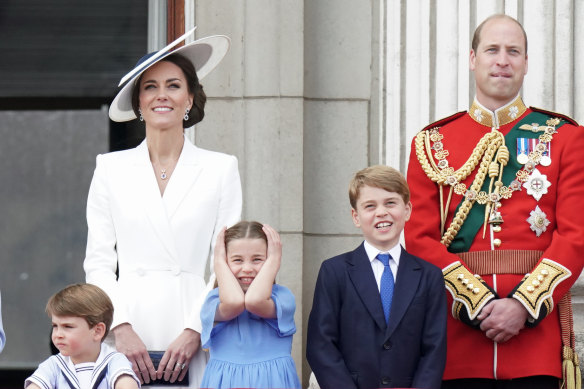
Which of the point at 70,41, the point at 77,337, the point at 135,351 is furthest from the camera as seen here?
the point at 70,41

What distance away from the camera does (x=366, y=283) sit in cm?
447

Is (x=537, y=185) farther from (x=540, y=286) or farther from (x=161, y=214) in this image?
(x=161, y=214)

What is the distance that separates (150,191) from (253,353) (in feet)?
2.30

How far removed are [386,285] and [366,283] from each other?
0.07 metres

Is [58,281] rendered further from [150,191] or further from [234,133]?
[150,191]

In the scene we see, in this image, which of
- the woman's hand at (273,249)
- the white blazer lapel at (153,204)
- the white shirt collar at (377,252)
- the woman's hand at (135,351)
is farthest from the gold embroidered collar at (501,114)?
the woman's hand at (135,351)

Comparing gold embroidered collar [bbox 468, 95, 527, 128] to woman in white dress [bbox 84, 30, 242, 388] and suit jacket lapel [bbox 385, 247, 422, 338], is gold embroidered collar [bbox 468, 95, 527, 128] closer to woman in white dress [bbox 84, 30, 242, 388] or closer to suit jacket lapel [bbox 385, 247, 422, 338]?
suit jacket lapel [bbox 385, 247, 422, 338]

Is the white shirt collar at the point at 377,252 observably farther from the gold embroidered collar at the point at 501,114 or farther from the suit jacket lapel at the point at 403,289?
the gold embroidered collar at the point at 501,114

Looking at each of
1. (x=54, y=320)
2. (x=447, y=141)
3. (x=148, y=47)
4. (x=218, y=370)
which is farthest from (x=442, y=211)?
(x=148, y=47)

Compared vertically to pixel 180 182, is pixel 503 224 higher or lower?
lower

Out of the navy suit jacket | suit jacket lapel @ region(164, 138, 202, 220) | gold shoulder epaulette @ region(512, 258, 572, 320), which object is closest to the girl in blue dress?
the navy suit jacket

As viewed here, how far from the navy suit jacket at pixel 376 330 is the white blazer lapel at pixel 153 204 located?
568 mm

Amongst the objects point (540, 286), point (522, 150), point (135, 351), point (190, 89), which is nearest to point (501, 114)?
point (522, 150)

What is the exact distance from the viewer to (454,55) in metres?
6.23
